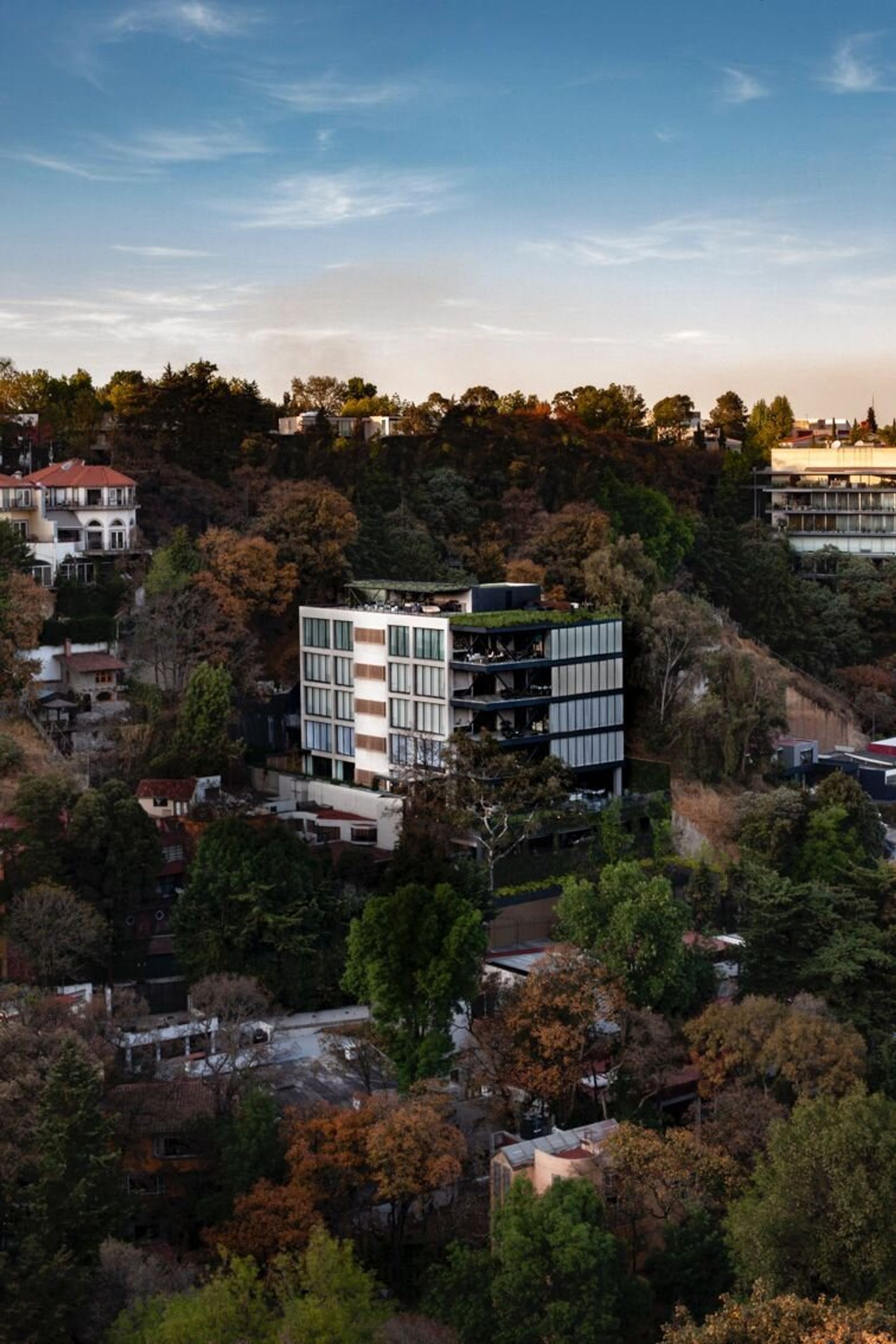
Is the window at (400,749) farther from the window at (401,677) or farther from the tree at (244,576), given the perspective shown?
the tree at (244,576)

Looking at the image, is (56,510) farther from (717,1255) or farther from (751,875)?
(717,1255)

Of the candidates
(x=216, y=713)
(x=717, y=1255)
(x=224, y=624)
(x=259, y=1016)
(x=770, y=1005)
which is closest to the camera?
(x=717, y=1255)

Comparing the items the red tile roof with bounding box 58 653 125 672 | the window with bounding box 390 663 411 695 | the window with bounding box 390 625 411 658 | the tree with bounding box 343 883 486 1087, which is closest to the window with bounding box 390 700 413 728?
the window with bounding box 390 663 411 695

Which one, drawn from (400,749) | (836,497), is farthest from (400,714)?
(836,497)

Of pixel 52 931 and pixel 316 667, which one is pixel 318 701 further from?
pixel 52 931

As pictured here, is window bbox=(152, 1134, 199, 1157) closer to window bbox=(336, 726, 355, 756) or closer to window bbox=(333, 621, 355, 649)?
window bbox=(336, 726, 355, 756)

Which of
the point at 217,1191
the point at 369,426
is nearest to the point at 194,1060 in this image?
the point at 217,1191
